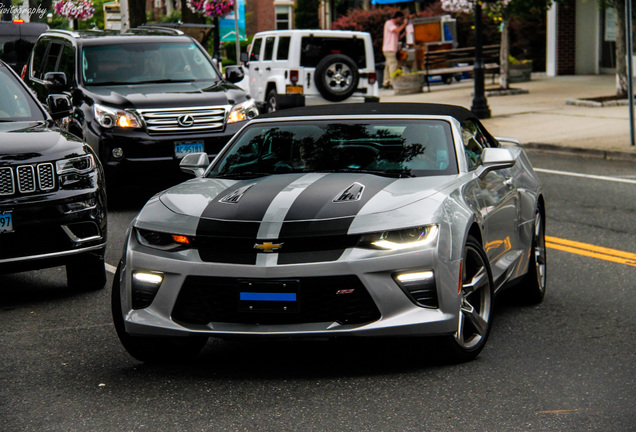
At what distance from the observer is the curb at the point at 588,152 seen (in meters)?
15.8

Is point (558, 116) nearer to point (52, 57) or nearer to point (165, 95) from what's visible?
point (52, 57)

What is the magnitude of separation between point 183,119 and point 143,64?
4.86 feet

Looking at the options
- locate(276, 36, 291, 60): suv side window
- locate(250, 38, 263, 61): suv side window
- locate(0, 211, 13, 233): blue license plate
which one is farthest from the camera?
locate(250, 38, 263, 61): suv side window

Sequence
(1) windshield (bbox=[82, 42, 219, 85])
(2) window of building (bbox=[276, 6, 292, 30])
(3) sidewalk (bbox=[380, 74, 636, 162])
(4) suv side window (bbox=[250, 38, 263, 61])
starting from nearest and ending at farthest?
1. (1) windshield (bbox=[82, 42, 219, 85])
2. (3) sidewalk (bbox=[380, 74, 636, 162])
3. (4) suv side window (bbox=[250, 38, 263, 61])
4. (2) window of building (bbox=[276, 6, 292, 30])

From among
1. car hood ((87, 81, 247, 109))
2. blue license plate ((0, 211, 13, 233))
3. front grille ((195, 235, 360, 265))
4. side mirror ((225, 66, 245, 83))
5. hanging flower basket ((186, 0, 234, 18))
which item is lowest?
blue license plate ((0, 211, 13, 233))

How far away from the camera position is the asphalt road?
484 centimetres

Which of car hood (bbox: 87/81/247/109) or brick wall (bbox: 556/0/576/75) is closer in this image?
car hood (bbox: 87/81/247/109)

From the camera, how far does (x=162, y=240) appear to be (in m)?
5.55

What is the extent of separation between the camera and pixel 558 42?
1244 inches

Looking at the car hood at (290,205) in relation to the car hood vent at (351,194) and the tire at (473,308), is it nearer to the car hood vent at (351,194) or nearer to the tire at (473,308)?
the car hood vent at (351,194)

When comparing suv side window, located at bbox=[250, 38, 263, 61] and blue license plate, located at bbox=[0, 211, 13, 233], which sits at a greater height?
suv side window, located at bbox=[250, 38, 263, 61]

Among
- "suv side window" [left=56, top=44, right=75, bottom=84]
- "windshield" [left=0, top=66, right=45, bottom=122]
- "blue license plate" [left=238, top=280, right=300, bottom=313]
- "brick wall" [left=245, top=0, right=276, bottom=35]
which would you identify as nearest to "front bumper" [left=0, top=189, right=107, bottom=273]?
"windshield" [left=0, top=66, right=45, bottom=122]

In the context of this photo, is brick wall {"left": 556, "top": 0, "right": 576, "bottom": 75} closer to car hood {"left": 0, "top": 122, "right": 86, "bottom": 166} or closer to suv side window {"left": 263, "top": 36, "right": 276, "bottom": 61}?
suv side window {"left": 263, "top": 36, "right": 276, "bottom": 61}

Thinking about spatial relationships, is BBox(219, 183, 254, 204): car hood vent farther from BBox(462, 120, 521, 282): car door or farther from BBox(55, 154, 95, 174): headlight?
BBox(55, 154, 95, 174): headlight
